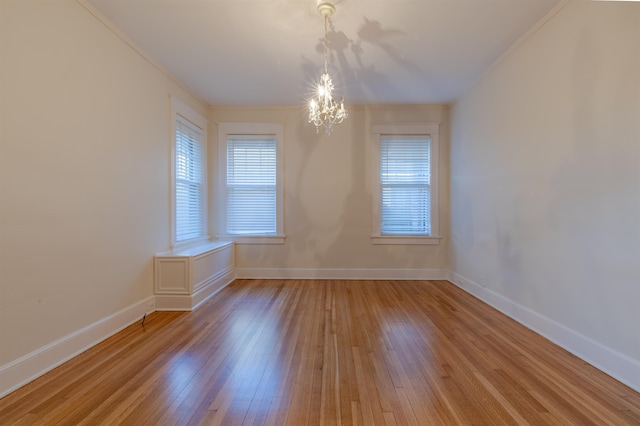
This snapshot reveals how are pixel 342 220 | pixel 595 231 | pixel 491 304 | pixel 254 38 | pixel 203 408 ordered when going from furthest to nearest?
pixel 342 220, pixel 491 304, pixel 254 38, pixel 595 231, pixel 203 408

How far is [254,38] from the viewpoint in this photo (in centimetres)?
291

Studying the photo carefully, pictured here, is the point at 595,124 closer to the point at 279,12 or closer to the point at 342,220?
the point at 279,12

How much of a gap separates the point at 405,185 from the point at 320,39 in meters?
2.76

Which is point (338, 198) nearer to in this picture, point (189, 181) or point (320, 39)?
point (189, 181)

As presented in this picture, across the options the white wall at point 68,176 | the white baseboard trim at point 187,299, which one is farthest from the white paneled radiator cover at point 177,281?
the white wall at point 68,176

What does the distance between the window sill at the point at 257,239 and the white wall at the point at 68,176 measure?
1723mm

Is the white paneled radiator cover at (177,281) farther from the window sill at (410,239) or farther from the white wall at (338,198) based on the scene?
the window sill at (410,239)

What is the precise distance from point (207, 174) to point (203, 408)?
12.7 ft

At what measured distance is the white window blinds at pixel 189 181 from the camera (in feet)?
13.0

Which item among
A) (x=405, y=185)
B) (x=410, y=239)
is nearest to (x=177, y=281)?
(x=410, y=239)

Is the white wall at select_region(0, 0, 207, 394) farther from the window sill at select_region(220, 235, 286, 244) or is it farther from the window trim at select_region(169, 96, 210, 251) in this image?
the window sill at select_region(220, 235, 286, 244)

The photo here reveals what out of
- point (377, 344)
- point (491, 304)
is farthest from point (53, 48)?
point (491, 304)

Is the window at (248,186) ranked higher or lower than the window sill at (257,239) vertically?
higher

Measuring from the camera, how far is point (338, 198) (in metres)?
4.86
